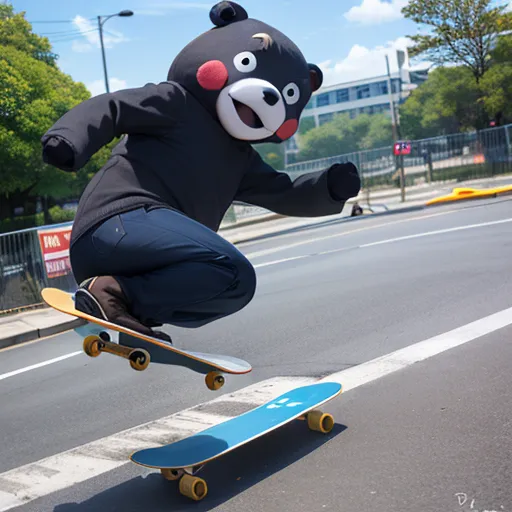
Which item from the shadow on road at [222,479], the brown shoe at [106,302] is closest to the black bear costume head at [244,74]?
the brown shoe at [106,302]

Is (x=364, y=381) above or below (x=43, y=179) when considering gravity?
below

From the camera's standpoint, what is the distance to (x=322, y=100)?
100875 millimetres

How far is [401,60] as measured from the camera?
869 inches

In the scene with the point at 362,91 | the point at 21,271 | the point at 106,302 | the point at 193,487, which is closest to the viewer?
the point at 106,302

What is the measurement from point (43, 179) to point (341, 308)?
54.6 ft

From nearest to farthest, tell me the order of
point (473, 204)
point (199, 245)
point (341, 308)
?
point (199, 245) → point (341, 308) → point (473, 204)

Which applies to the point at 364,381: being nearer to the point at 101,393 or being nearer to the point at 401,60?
the point at 101,393

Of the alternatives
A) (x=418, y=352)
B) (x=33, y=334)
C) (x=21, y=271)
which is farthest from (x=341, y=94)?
(x=418, y=352)

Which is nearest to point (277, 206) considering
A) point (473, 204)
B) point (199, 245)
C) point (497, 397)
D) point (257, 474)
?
point (199, 245)

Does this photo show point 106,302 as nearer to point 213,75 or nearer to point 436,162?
point 213,75

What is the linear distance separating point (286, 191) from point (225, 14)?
96cm

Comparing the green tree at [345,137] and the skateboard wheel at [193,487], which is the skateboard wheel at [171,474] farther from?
the green tree at [345,137]

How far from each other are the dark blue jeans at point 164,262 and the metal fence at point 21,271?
879 centimetres

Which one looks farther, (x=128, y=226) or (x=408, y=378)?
(x=408, y=378)
